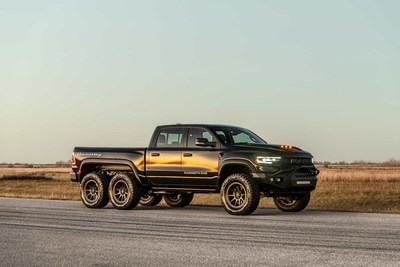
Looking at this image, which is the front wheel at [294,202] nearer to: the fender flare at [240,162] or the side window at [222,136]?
the fender flare at [240,162]

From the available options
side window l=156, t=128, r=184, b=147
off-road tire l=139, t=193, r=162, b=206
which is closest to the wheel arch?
side window l=156, t=128, r=184, b=147

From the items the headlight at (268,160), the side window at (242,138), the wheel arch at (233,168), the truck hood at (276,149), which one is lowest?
the wheel arch at (233,168)

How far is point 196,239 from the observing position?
1074 centimetres

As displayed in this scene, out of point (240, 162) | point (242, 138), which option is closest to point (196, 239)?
point (240, 162)

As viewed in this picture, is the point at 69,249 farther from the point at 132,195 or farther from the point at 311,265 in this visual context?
the point at 132,195

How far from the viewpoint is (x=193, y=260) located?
857cm

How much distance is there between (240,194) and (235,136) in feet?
5.91

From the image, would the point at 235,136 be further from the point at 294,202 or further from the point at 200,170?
the point at 294,202

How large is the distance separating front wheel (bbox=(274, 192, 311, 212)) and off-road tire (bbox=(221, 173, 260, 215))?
1808mm

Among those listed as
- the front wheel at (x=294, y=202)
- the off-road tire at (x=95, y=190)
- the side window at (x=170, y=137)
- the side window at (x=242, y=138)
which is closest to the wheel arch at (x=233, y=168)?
the side window at (x=242, y=138)

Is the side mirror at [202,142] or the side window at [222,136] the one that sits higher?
the side window at [222,136]

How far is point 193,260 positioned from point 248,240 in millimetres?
2231

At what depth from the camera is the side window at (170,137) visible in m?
17.0

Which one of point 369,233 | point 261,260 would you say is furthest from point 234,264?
point 369,233
